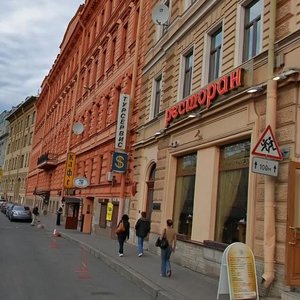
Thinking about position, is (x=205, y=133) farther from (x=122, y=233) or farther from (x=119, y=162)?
(x=119, y=162)

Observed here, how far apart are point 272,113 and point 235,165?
8.49 feet

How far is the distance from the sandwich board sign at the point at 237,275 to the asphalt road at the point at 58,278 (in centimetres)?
256

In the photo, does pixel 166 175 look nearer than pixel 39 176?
Yes

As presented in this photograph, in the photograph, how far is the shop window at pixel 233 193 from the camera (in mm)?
11492

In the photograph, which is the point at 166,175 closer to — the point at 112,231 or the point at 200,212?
the point at 200,212

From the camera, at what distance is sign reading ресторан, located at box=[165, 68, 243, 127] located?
38.5ft

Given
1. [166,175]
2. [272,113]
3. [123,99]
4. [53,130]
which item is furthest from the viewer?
[53,130]

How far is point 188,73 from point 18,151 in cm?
6745

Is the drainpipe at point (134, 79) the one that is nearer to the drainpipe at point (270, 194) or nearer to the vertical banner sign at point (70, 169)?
the drainpipe at point (270, 194)

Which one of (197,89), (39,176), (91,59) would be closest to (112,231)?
(197,89)

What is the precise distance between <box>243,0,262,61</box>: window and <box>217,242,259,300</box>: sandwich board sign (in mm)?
5927

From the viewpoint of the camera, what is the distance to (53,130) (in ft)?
164

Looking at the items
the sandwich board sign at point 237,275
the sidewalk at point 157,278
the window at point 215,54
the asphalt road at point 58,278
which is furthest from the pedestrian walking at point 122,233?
the sandwich board sign at point 237,275

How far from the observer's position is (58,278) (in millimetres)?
11133
